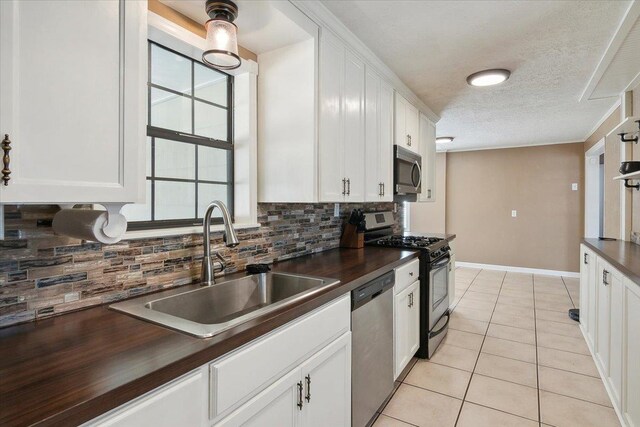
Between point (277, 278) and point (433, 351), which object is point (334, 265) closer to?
point (277, 278)

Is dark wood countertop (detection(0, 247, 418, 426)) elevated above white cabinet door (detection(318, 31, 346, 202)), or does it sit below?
below

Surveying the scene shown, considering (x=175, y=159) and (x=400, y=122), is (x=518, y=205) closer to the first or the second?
(x=400, y=122)

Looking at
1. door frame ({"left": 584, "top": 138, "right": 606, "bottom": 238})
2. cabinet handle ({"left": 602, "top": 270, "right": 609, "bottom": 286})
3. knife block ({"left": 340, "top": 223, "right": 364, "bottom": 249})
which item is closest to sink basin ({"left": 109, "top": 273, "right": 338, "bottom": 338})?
knife block ({"left": 340, "top": 223, "right": 364, "bottom": 249})

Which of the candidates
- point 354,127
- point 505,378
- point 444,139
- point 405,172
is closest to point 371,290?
point 354,127

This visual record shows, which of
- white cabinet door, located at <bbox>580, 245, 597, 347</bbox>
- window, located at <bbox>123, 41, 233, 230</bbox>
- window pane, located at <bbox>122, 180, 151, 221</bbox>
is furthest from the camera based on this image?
white cabinet door, located at <bbox>580, 245, 597, 347</bbox>

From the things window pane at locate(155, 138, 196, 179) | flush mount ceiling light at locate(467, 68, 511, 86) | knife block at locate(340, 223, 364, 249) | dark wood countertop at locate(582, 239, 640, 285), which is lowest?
dark wood countertop at locate(582, 239, 640, 285)

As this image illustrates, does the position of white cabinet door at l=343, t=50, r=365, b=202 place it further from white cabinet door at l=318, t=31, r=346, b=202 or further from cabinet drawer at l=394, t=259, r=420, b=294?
cabinet drawer at l=394, t=259, r=420, b=294

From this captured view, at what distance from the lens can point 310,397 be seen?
52.3 inches

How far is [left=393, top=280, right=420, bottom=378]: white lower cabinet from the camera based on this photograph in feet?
7.09

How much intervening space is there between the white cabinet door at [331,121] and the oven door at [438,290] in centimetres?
113

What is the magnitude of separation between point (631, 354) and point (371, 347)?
1.30m

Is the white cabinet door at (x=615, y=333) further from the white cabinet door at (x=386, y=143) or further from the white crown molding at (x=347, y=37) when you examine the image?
the white crown molding at (x=347, y=37)

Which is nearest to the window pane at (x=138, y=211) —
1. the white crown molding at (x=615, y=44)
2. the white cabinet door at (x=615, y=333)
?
the white cabinet door at (x=615, y=333)

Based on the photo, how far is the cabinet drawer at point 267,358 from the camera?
37.5 inches
